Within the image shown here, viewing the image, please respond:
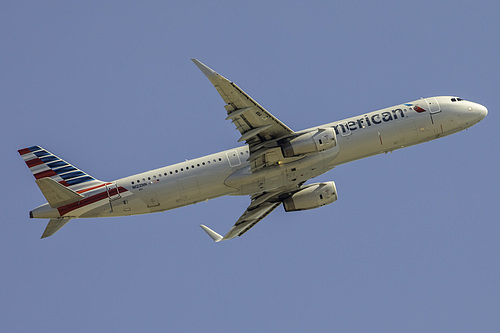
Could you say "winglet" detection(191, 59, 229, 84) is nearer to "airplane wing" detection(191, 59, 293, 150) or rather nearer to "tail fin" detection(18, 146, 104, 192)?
"airplane wing" detection(191, 59, 293, 150)

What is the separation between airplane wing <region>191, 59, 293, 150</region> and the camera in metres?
54.1

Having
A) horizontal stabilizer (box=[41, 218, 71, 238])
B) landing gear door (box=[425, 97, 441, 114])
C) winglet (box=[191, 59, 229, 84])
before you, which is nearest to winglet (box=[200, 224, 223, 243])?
horizontal stabilizer (box=[41, 218, 71, 238])

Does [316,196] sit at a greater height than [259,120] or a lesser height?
lesser

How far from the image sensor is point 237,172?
6097 cm

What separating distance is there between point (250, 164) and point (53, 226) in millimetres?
16721

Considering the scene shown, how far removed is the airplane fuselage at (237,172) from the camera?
60.6 metres

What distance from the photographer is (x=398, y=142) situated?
205 feet

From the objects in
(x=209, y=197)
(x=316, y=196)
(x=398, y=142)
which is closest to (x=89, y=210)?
(x=209, y=197)

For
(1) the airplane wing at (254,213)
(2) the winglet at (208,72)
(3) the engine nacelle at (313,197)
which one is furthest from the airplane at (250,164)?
(2) the winglet at (208,72)

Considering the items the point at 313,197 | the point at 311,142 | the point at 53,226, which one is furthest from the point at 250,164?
the point at 53,226

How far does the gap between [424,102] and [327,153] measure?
1032cm

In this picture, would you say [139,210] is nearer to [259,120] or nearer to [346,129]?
[259,120]

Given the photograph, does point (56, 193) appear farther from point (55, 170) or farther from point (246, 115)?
point (246, 115)

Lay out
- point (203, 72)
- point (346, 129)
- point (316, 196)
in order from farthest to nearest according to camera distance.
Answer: point (316, 196) → point (346, 129) → point (203, 72)
